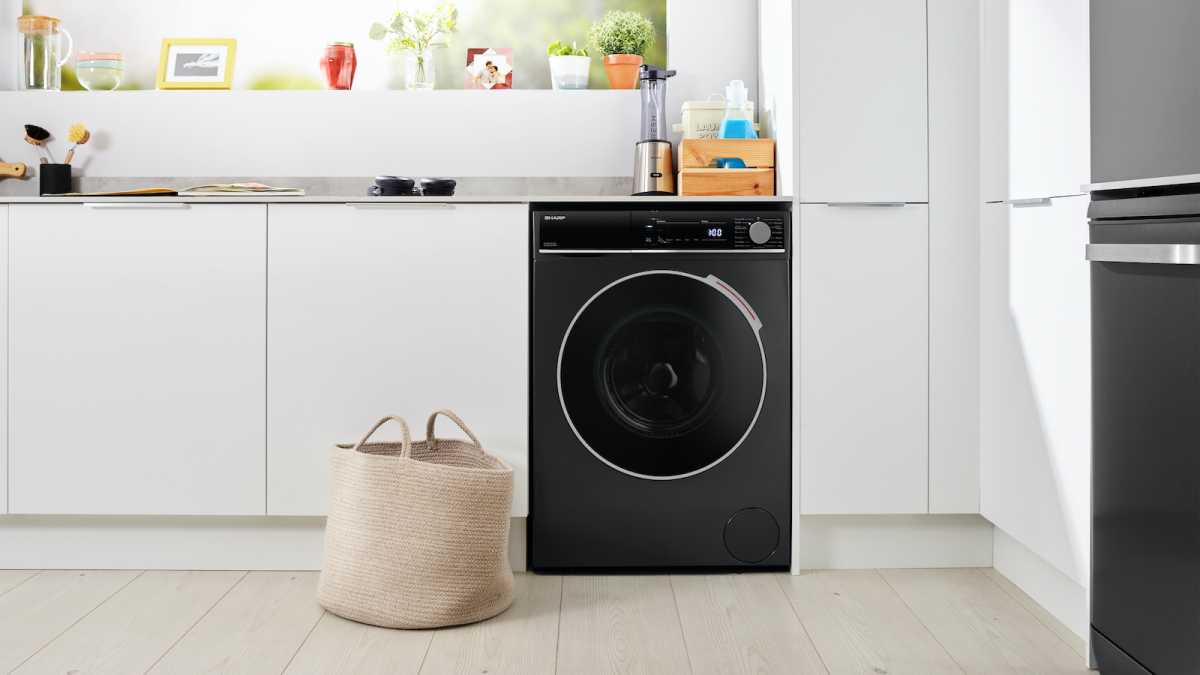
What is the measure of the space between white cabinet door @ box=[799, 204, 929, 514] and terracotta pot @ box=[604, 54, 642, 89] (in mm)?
825

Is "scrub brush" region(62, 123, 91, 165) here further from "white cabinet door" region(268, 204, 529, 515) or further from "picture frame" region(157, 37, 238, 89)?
"white cabinet door" region(268, 204, 529, 515)

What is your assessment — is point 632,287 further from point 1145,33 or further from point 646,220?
point 1145,33

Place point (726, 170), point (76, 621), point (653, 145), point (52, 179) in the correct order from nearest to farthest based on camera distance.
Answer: point (76, 621) < point (726, 170) < point (653, 145) < point (52, 179)

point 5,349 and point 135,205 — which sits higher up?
point 135,205


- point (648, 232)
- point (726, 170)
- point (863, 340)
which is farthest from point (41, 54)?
point (863, 340)

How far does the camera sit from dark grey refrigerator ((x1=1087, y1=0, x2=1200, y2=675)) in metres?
1.48

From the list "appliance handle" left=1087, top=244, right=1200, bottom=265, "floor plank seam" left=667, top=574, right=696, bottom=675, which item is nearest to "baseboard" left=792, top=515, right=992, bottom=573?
"floor plank seam" left=667, top=574, right=696, bottom=675

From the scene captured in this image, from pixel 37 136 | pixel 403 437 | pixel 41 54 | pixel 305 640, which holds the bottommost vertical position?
pixel 305 640

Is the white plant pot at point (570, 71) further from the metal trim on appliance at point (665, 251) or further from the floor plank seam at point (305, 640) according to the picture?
the floor plank seam at point (305, 640)

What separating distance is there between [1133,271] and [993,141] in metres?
0.79

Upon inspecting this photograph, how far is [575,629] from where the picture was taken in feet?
6.79

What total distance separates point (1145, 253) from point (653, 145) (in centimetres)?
142

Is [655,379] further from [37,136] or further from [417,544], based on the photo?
[37,136]

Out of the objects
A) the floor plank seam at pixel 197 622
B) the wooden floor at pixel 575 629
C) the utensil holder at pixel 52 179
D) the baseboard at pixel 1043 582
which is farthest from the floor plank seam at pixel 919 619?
the utensil holder at pixel 52 179
